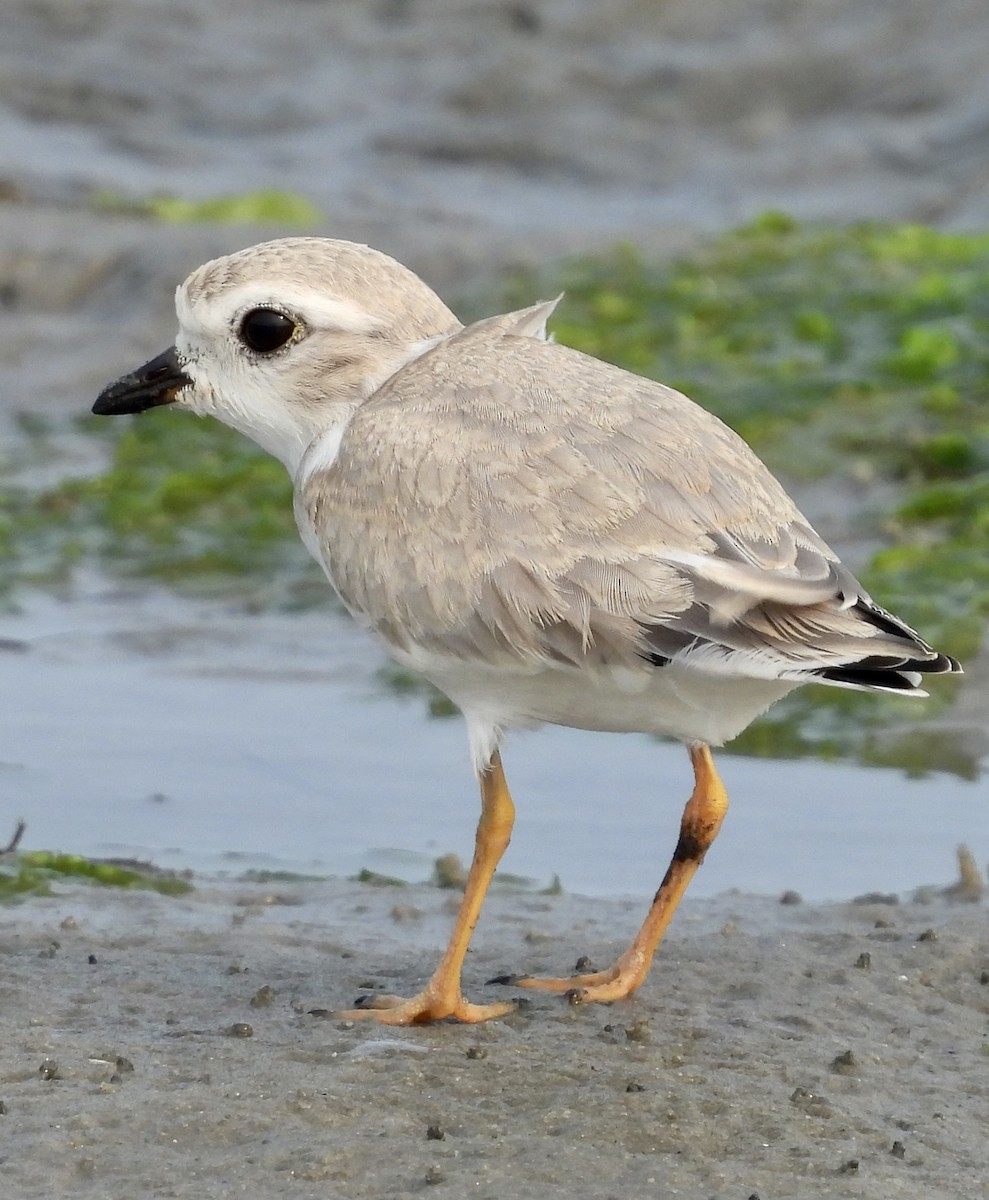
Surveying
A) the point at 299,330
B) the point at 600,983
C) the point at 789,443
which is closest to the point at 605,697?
the point at 600,983

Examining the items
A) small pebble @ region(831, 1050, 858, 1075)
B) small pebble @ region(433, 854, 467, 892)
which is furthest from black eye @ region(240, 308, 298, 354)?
small pebble @ region(831, 1050, 858, 1075)

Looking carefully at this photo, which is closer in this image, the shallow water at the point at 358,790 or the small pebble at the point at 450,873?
the small pebble at the point at 450,873

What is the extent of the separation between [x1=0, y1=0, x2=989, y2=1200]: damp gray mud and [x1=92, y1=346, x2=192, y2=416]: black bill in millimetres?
1396

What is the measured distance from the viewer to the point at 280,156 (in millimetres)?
17281

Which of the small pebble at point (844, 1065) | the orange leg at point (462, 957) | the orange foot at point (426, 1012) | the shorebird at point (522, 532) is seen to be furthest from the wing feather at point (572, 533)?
the small pebble at point (844, 1065)

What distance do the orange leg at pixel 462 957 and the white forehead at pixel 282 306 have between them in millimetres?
1132

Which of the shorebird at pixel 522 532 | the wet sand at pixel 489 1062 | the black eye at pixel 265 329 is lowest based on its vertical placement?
the wet sand at pixel 489 1062

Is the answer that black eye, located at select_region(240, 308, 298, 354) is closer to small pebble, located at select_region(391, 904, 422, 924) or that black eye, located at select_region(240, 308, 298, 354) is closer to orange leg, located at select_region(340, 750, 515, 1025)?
orange leg, located at select_region(340, 750, 515, 1025)

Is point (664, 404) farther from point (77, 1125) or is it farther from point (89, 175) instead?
point (89, 175)

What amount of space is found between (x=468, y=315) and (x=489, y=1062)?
7.86m

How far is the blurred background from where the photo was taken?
6957 millimetres

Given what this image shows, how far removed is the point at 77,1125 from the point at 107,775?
10.5 feet

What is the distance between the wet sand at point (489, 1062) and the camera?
391cm

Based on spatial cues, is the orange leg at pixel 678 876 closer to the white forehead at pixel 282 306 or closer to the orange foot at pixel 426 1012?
the orange foot at pixel 426 1012
